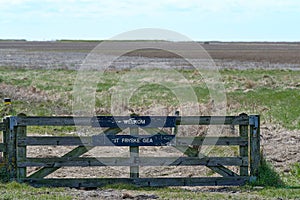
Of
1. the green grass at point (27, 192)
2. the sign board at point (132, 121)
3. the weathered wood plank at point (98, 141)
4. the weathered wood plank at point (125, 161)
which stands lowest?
the green grass at point (27, 192)

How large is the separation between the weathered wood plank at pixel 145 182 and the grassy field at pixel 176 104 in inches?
7.0

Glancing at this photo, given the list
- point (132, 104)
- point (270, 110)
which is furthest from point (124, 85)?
point (270, 110)

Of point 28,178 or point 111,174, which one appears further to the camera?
point 111,174

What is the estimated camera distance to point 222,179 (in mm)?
11969

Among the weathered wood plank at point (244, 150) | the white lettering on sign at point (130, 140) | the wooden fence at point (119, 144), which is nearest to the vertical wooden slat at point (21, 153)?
the wooden fence at point (119, 144)

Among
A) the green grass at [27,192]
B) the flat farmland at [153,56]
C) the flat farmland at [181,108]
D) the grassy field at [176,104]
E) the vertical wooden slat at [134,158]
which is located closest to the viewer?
the green grass at [27,192]

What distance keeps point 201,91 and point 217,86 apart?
326 centimetres

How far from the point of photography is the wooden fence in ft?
38.9

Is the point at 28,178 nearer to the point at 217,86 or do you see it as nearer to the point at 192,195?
the point at 192,195

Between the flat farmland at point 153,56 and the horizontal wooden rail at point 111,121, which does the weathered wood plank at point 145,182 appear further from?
the flat farmland at point 153,56

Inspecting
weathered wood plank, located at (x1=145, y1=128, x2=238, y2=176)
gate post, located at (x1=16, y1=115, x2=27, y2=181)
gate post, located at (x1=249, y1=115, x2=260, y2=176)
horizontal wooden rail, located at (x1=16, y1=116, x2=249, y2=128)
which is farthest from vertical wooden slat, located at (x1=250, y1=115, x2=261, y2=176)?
gate post, located at (x1=16, y1=115, x2=27, y2=181)

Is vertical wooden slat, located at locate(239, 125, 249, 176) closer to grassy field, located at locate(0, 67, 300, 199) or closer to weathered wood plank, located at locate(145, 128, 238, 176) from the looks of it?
weathered wood plank, located at locate(145, 128, 238, 176)

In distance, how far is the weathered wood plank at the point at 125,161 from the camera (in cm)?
1186

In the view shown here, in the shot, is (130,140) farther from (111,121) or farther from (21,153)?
(21,153)
